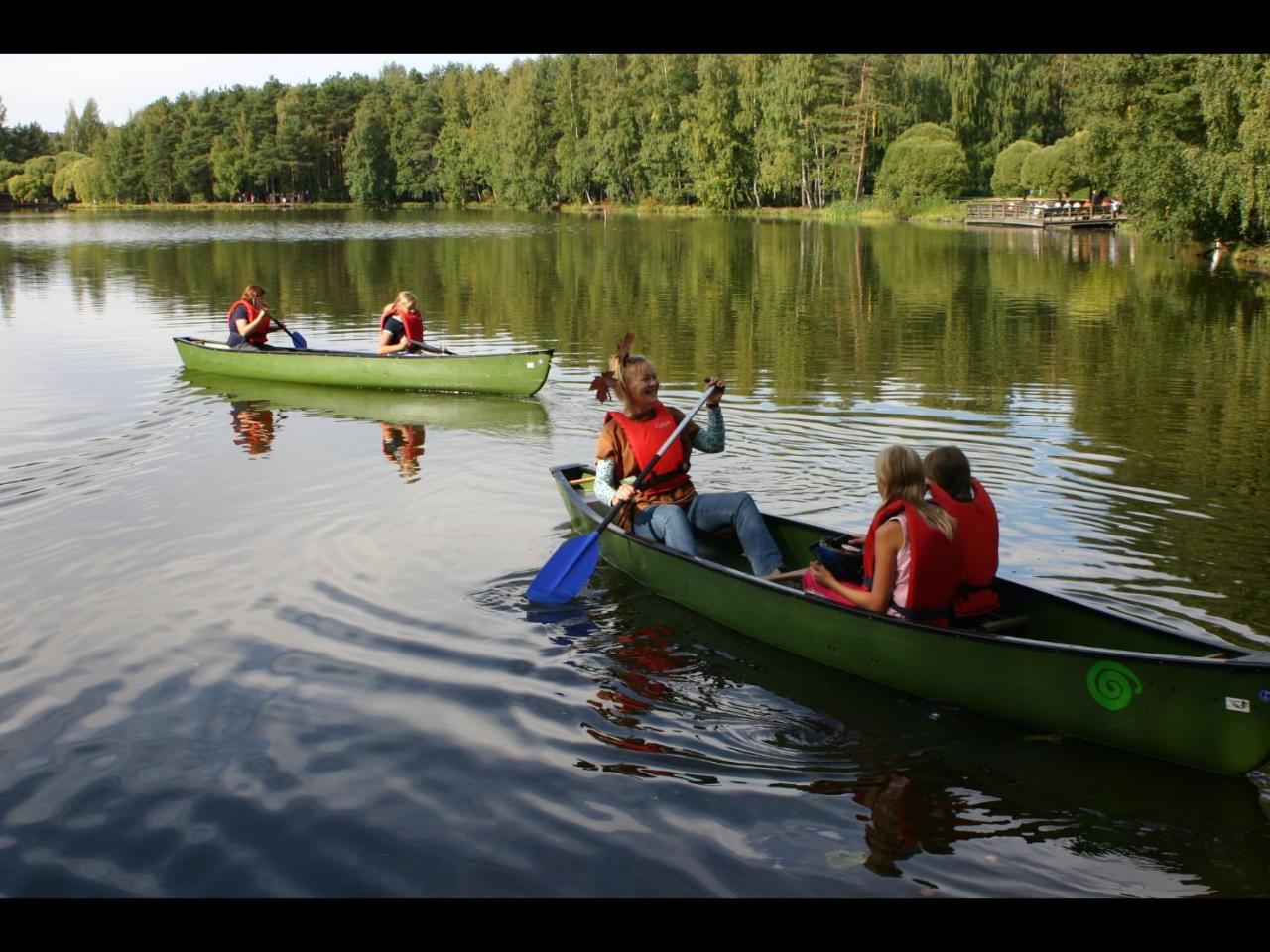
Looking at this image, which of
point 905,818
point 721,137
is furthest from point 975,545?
point 721,137

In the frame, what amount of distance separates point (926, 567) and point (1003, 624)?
602mm

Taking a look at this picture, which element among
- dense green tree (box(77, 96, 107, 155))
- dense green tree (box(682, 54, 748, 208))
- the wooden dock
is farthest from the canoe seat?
dense green tree (box(77, 96, 107, 155))

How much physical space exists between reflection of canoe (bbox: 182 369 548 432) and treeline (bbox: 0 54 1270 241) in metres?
7.11

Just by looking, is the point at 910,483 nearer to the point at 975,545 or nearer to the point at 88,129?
the point at 975,545

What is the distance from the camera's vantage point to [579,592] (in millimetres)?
7945

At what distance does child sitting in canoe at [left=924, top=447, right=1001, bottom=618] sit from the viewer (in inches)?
231

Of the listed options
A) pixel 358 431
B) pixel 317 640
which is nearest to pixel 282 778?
pixel 317 640

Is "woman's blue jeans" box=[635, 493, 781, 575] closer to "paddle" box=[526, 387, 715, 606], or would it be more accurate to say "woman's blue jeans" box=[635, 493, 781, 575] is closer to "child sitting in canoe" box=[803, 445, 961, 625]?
"paddle" box=[526, 387, 715, 606]

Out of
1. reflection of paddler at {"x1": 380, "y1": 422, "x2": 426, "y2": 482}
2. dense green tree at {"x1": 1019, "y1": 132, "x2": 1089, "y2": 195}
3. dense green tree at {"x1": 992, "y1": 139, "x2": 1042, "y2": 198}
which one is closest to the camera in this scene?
reflection of paddler at {"x1": 380, "y1": 422, "x2": 426, "y2": 482}

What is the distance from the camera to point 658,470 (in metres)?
7.81

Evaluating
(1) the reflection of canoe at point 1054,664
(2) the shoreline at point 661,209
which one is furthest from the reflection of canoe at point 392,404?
(2) the shoreline at point 661,209

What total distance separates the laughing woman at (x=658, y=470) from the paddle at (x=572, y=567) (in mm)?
111
